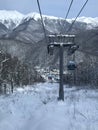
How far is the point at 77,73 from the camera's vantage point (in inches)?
4407

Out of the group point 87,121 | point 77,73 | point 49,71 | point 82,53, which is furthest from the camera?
point 49,71

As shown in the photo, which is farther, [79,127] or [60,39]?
[60,39]

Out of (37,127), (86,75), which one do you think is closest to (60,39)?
(37,127)

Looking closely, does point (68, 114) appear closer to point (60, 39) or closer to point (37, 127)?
point (37, 127)

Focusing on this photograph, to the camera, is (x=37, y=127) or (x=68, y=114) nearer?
(x=37, y=127)

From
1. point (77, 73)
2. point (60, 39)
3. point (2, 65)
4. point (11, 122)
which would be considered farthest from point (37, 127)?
point (77, 73)

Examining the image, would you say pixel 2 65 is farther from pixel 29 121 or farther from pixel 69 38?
pixel 29 121

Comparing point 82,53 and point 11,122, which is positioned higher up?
point 82,53

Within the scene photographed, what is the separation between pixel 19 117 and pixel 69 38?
1184 centimetres

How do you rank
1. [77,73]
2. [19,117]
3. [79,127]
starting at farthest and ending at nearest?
1. [77,73]
2. [19,117]
3. [79,127]

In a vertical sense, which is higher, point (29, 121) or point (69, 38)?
point (69, 38)

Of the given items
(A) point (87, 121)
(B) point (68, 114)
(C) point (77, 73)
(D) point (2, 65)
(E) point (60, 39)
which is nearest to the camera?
(A) point (87, 121)

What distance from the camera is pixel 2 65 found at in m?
56.2

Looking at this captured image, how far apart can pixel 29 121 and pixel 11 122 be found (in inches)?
28.9
